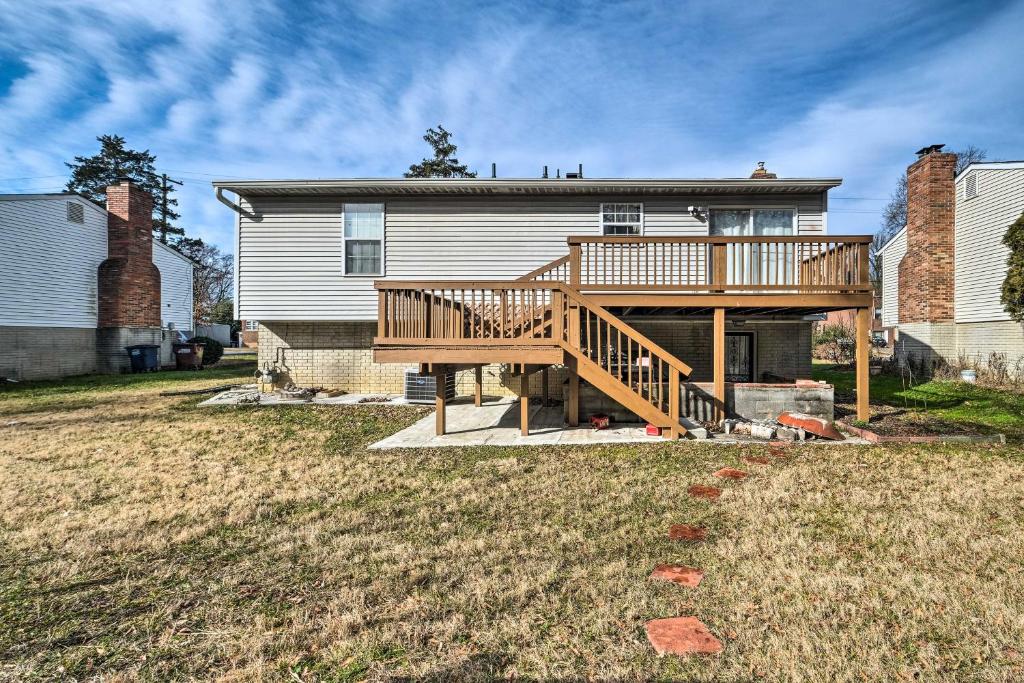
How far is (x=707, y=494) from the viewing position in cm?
441

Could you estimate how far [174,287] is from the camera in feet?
68.3

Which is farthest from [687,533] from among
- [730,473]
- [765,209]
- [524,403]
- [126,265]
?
[126,265]

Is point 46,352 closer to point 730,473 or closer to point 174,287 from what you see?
point 174,287

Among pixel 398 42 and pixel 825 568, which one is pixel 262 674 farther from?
pixel 398 42

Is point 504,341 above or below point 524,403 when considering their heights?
above

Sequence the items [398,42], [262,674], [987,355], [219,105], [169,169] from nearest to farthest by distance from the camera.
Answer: [262,674], [398,42], [987,355], [219,105], [169,169]

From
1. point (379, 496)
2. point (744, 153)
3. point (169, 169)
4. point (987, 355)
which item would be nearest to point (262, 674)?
point (379, 496)

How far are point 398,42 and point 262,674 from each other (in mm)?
13320

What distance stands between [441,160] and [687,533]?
31.7 metres

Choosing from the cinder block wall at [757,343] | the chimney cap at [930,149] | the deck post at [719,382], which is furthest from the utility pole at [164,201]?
the chimney cap at [930,149]

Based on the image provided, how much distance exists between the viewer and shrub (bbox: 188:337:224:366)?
20131 millimetres

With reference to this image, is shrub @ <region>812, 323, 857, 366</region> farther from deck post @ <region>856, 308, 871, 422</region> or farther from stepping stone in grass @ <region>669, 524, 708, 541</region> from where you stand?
stepping stone in grass @ <region>669, 524, 708, 541</region>

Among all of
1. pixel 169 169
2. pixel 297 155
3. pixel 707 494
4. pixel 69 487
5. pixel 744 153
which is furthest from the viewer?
pixel 169 169

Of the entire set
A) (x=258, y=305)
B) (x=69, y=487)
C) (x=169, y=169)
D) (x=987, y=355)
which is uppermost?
(x=169, y=169)
